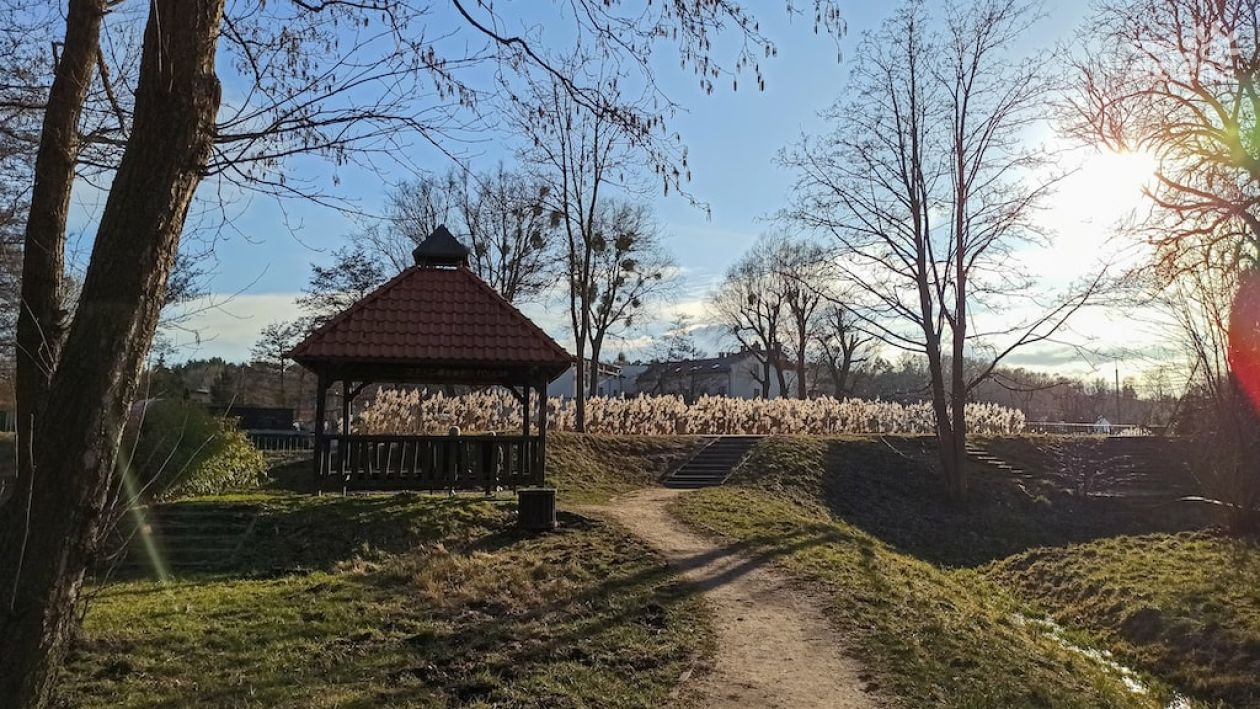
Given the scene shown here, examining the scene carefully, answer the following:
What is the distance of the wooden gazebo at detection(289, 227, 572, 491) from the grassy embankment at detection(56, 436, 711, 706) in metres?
1.01

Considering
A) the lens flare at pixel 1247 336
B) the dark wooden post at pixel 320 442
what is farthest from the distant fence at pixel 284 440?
the lens flare at pixel 1247 336

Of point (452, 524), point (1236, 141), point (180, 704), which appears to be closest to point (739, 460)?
point (452, 524)

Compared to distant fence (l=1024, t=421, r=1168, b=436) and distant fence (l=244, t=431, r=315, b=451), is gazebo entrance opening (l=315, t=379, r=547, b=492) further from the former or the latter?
distant fence (l=1024, t=421, r=1168, b=436)

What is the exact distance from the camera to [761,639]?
7395 millimetres

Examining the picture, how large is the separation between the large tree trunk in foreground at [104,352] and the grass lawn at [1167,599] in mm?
9573

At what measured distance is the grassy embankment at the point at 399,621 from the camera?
574 cm

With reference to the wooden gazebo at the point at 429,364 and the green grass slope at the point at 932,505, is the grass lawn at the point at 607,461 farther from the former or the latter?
the wooden gazebo at the point at 429,364

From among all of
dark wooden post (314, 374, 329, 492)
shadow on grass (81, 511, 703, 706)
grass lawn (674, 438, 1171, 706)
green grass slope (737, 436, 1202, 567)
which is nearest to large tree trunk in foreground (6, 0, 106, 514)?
shadow on grass (81, 511, 703, 706)

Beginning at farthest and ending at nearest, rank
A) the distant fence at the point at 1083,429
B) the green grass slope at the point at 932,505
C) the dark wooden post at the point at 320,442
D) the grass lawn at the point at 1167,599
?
1. the distant fence at the point at 1083,429
2. the green grass slope at the point at 932,505
3. the dark wooden post at the point at 320,442
4. the grass lawn at the point at 1167,599

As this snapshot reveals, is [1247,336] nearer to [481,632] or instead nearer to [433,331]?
[433,331]

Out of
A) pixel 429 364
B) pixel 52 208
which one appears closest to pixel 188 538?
pixel 429 364

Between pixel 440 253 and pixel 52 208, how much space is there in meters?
9.26

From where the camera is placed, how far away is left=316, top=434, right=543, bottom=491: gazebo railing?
43.2 ft

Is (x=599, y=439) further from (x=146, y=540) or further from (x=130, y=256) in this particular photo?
(x=130, y=256)
